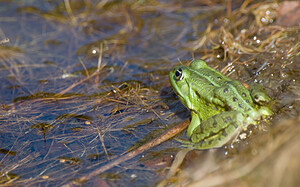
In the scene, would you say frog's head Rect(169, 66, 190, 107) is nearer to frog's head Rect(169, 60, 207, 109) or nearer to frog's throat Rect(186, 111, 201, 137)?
frog's head Rect(169, 60, 207, 109)

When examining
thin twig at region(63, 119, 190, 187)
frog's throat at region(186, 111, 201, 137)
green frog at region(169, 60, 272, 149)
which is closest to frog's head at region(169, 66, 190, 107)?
green frog at region(169, 60, 272, 149)

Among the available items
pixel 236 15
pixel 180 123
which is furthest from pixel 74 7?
pixel 180 123

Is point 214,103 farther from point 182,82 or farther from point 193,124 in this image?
point 182,82

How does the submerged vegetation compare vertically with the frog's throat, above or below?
above

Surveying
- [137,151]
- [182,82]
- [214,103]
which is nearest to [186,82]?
[182,82]

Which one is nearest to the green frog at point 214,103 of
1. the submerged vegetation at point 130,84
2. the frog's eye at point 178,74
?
the frog's eye at point 178,74

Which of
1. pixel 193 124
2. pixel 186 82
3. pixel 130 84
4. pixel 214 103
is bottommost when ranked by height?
pixel 193 124

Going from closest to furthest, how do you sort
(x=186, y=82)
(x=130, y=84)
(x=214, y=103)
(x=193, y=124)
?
1. (x=214, y=103)
2. (x=193, y=124)
3. (x=186, y=82)
4. (x=130, y=84)
